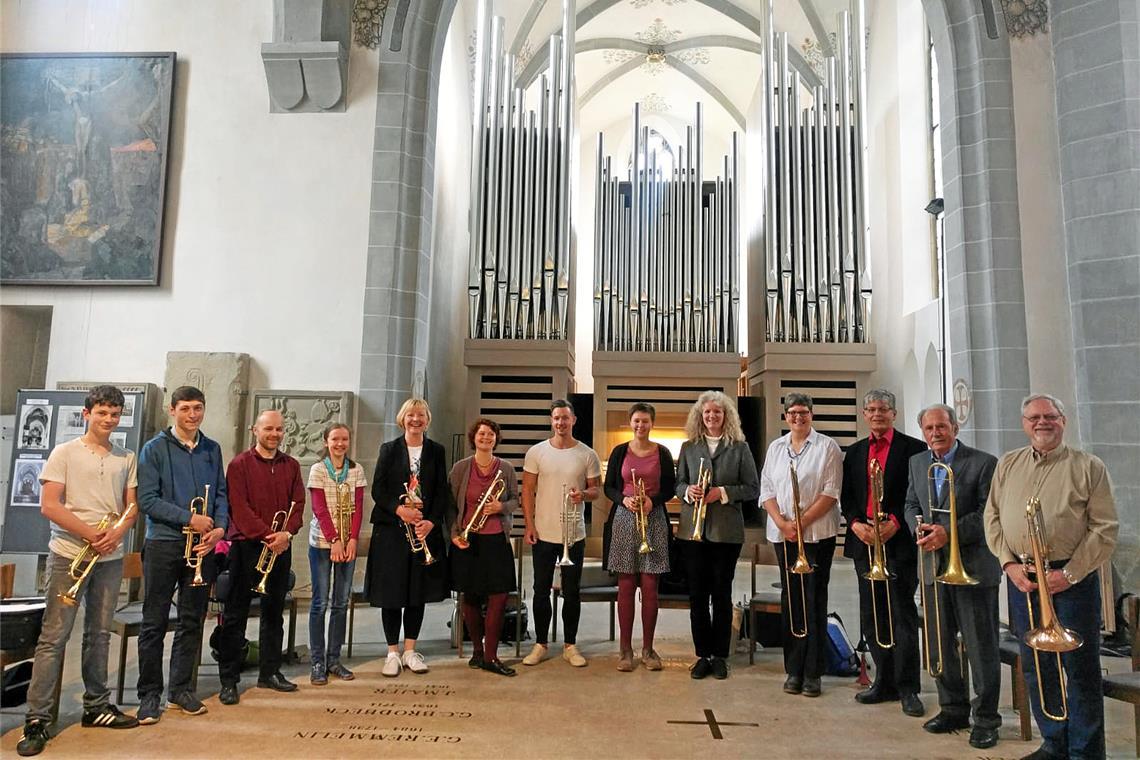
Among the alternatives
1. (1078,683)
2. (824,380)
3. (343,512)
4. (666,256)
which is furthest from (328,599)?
(666,256)

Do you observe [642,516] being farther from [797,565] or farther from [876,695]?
[876,695]

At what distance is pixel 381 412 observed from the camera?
5926mm

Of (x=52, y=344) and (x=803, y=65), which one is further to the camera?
(x=803, y=65)

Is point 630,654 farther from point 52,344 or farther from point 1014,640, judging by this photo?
point 52,344

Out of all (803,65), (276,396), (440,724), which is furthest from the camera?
(803,65)

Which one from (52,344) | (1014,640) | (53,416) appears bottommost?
(1014,640)

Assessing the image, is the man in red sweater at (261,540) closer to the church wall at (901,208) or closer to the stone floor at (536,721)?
the stone floor at (536,721)

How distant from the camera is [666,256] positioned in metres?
9.95

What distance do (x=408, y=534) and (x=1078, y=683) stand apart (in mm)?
2917

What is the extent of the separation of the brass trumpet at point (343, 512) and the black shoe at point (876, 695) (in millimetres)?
2612

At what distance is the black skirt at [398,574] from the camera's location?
3863 millimetres

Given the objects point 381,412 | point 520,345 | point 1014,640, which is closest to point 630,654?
point 1014,640

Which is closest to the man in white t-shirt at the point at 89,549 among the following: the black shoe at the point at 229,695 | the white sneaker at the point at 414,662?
the black shoe at the point at 229,695

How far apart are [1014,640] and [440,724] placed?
8.28 feet
